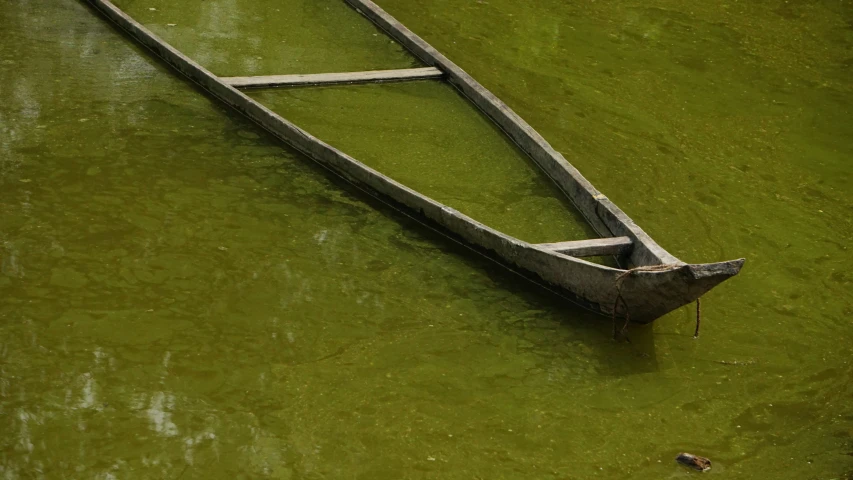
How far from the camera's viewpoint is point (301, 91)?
5.29 meters

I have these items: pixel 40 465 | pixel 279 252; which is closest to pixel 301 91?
pixel 279 252

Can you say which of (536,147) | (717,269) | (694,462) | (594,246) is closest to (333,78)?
(536,147)

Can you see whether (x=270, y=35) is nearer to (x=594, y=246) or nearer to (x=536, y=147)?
(x=536, y=147)

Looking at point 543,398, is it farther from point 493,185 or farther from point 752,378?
point 493,185

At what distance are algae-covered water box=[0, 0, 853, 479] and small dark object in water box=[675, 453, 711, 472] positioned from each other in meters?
0.04

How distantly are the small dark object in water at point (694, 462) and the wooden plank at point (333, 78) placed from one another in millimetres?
2946

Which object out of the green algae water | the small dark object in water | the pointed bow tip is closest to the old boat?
the pointed bow tip

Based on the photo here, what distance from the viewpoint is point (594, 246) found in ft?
12.7

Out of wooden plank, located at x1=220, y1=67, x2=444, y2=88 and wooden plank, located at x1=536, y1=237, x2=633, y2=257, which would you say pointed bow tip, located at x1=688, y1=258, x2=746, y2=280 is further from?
wooden plank, located at x1=220, y1=67, x2=444, y2=88

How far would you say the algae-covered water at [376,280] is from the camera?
3166 mm

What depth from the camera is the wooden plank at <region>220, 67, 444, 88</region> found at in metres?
5.23

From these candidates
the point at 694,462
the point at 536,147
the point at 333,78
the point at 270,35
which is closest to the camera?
the point at 694,462

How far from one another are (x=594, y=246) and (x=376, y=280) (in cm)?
87

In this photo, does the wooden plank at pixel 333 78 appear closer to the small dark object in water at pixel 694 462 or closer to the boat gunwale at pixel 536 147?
the boat gunwale at pixel 536 147
